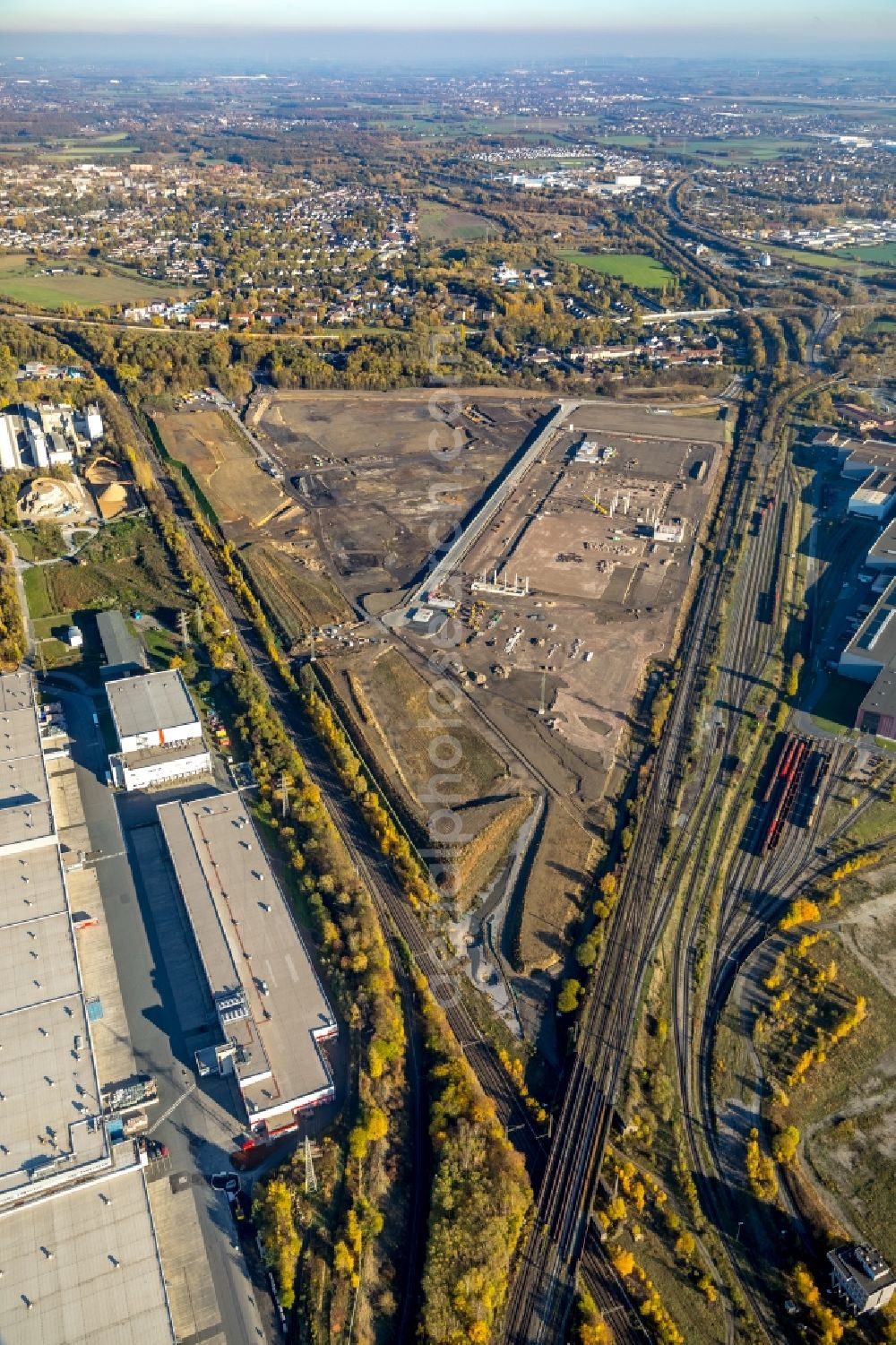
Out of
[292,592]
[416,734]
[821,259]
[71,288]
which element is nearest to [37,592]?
[292,592]

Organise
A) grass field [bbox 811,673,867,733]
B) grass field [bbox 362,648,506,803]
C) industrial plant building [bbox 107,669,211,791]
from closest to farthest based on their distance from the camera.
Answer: industrial plant building [bbox 107,669,211,791] < grass field [bbox 362,648,506,803] < grass field [bbox 811,673,867,733]

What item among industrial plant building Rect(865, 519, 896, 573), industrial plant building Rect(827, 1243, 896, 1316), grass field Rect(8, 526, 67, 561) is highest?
industrial plant building Rect(865, 519, 896, 573)

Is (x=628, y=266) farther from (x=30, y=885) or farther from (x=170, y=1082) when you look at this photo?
(x=170, y=1082)

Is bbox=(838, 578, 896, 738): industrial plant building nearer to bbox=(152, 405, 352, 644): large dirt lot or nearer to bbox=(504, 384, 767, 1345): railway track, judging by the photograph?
bbox=(504, 384, 767, 1345): railway track

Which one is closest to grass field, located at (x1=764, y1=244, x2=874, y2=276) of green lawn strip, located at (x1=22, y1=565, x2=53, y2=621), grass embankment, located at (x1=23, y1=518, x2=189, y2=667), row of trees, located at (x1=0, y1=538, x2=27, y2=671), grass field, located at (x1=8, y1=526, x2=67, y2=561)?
grass embankment, located at (x1=23, y1=518, x2=189, y2=667)

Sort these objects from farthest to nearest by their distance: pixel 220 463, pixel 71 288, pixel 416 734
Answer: pixel 71 288 → pixel 220 463 → pixel 416 734

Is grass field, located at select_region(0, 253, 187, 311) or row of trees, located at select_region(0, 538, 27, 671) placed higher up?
grass field, located at select_region(0, 253, 187, 311)

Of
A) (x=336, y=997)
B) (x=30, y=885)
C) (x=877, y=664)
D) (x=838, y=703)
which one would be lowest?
(x=336, y=997)

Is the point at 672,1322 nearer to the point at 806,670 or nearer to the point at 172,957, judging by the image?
the point at 172,957
